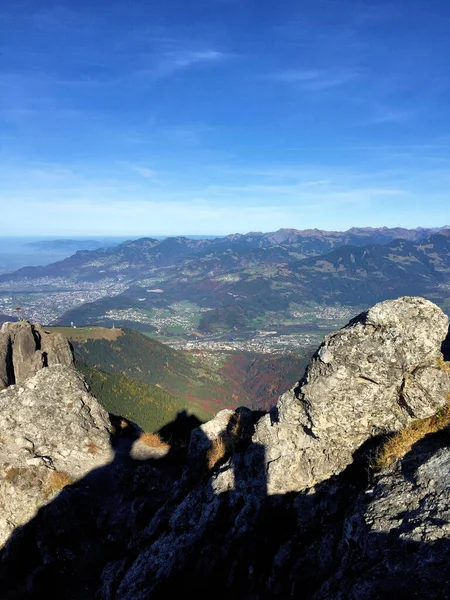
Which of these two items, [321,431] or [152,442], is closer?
[321,431]

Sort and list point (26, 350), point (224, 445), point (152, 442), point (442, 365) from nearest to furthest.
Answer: point (442, 365) → point (224, 445) → point (152, 442) → point (26, 350)

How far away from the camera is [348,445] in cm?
1853

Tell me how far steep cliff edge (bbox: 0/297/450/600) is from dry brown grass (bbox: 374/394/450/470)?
9 centimetres

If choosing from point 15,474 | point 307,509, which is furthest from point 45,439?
point 307,509

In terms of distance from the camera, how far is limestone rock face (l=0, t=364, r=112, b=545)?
94.7 feet

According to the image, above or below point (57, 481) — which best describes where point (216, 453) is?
above

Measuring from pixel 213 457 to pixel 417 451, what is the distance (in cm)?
1352

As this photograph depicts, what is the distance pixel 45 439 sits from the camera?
33.6 meters

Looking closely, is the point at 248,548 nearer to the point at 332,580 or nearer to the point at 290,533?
the point at 290,533

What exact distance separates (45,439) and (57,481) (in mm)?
4830

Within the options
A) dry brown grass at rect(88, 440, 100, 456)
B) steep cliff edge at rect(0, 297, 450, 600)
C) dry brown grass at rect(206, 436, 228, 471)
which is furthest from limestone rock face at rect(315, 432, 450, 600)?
dry brown grass at rect(88, 440, 100, 456)

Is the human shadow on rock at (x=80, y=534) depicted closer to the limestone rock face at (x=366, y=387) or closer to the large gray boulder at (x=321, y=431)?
the large gray boulder at (x=321, y=431)

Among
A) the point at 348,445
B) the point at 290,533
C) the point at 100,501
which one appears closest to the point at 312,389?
the point at 348,445

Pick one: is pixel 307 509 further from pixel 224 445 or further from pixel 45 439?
pixel 45 439
